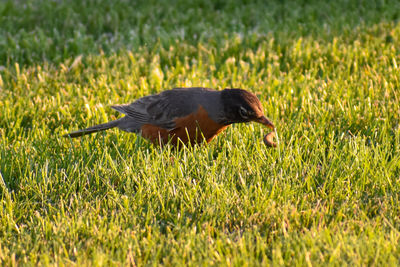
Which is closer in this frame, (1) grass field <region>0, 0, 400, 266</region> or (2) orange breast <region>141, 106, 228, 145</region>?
(1) grass field <region>0, 0, 400, 266</region>

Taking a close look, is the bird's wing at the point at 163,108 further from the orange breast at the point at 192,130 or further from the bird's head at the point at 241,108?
the bird's head at the point at 241,108

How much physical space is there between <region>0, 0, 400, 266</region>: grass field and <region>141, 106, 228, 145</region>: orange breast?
0.14 metres

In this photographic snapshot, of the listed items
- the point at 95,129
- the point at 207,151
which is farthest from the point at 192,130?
the point at 95,129

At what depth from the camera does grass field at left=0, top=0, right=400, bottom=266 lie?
10.6 feet

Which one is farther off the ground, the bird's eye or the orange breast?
the bird's eye

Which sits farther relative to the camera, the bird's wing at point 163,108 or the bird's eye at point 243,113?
the bird's wing at point 163,108

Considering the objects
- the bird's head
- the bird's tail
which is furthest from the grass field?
the bird's head

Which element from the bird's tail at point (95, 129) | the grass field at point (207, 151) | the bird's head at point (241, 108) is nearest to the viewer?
the grass field at point (207, 151)

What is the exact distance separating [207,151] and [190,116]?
0.34 meters

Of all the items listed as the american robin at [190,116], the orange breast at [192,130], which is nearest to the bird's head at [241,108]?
the american robin at [190,116]

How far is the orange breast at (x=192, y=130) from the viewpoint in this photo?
15.0 ft

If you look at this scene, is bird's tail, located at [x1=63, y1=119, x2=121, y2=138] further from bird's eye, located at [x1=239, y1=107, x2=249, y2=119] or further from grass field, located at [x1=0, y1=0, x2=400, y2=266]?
bird's eye, located at [x1=239, y1=107, x2=249, y2=119]

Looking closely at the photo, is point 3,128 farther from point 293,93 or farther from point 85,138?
point 293,93

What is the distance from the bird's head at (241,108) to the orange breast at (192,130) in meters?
0.16
